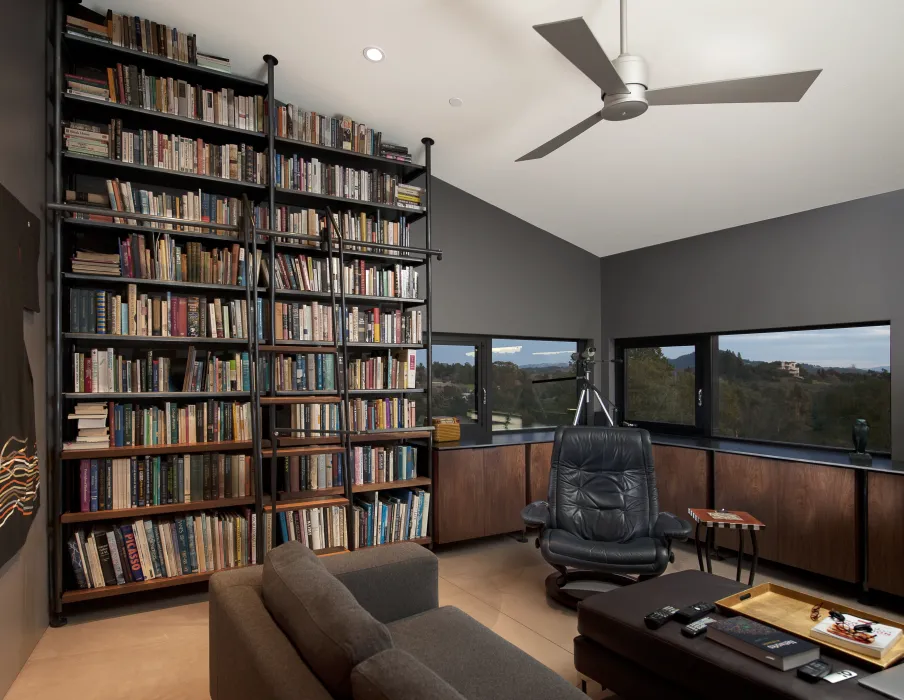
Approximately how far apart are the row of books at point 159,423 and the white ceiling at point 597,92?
207 cm

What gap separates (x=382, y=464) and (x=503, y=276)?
198 cm

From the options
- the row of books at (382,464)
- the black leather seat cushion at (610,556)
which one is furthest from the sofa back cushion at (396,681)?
the row of books at (382,464)

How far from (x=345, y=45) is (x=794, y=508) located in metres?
3.85

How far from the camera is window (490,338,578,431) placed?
510 cm

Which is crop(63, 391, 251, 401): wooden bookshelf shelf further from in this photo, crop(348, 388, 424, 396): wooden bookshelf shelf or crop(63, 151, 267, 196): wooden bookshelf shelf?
crop(63, 151, 267, 196): wooden bookshelf shelf

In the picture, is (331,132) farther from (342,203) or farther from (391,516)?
(391,516)

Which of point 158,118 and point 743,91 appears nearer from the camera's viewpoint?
point 743,91

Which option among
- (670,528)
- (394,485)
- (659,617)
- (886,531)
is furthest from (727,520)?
(394,485)

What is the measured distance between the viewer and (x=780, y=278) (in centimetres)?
411

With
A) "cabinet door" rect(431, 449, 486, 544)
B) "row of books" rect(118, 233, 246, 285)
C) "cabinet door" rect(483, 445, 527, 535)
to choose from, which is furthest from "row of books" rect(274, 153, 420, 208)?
"cabinet door" rect(483, 445, 527, 535)

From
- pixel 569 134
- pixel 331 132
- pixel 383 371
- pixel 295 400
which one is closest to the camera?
pixel 569 134

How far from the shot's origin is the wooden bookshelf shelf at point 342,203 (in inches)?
146

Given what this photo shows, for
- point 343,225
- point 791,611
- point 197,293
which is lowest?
point 791,611

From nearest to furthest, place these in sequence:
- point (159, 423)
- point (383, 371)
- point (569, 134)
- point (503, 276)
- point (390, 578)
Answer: point (390, 578) → point (569, 134) → point (159, 423) → point (383, 371) → point (503, 276)
